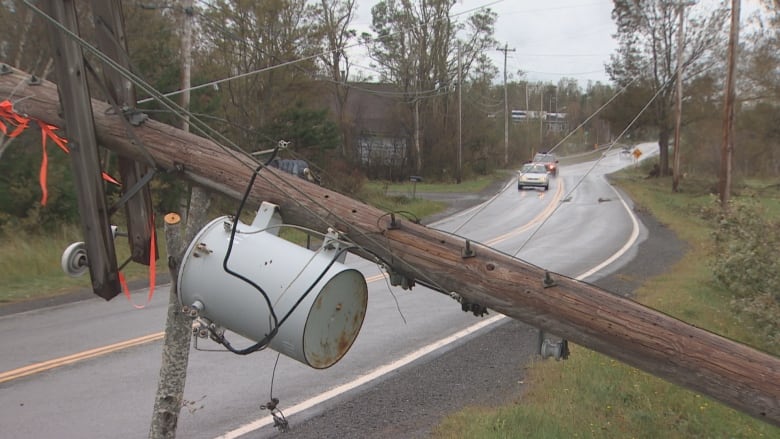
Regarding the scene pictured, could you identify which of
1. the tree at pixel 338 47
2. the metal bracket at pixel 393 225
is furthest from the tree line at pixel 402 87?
the metal bracket at pixel 393 225

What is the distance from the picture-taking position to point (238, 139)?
21281 mm

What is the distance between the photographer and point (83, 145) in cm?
264

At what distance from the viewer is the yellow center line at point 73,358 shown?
6.12 meters

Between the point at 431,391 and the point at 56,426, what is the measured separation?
3.18 metres

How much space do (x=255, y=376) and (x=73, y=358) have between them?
214 centimetres

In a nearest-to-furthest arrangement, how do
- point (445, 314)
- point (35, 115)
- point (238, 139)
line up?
point (35, 115), point (445, 314), point (238, 139)

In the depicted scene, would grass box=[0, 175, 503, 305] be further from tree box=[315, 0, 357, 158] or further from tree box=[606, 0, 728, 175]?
tree box=[606, 0, 728, 175]

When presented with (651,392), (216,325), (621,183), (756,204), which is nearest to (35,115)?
(216,325)

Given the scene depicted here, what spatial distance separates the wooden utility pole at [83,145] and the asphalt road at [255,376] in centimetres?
203

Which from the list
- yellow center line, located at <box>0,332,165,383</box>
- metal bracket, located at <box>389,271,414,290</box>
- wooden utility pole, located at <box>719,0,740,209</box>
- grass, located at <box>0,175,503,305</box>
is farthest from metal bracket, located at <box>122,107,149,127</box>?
wooden utility pole, located at <box>719,0,740,209</box>

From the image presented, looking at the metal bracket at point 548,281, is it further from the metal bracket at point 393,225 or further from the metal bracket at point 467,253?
the metal bracket at point 393,225

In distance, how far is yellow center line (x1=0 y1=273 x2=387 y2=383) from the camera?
6.12 meters

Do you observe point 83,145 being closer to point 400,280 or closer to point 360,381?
point 400,280

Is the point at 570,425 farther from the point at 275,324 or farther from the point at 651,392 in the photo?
the point at 275,324
